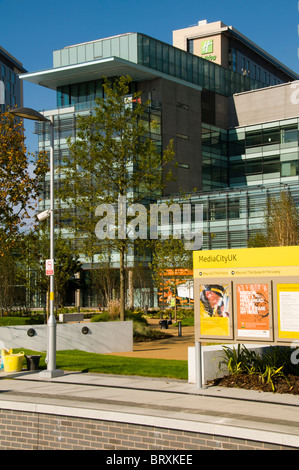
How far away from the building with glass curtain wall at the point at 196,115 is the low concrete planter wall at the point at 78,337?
38.3m

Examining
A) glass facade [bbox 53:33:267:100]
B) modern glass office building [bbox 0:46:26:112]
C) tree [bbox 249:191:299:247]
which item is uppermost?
modern glass office building [bbox 0:46:26:112]

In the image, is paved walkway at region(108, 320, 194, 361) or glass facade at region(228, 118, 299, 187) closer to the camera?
paved walkway at region(108, 320, 194, 361)

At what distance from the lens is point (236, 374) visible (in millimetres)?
14227

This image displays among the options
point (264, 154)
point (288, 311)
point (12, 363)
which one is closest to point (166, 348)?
point (12, 363)

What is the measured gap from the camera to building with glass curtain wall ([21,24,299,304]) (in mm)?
71250

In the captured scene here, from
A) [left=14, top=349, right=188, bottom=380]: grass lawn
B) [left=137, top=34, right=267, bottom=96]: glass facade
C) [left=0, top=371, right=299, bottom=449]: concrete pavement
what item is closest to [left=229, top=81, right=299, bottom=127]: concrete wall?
[left=137, top=34, right=267, bottom=96]: glass facade

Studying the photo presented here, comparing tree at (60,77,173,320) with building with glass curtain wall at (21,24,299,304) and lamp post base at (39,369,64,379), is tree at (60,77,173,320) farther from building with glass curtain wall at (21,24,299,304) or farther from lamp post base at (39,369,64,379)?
building with glass curtain wall at (21,24,299,304)

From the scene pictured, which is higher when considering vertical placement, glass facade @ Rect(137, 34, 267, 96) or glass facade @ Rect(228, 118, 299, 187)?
glass facade @ Rect(137, 34, 267, 96)

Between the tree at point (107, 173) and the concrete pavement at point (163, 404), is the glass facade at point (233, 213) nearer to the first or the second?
the tree at point (107, 173)

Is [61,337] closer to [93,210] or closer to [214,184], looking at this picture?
[93,210]

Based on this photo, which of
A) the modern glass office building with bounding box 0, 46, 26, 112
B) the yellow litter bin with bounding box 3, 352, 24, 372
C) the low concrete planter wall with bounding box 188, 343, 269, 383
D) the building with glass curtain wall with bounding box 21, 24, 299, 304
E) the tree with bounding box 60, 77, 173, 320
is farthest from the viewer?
the modern glass office building with bounding box 0, 46, 26, 112

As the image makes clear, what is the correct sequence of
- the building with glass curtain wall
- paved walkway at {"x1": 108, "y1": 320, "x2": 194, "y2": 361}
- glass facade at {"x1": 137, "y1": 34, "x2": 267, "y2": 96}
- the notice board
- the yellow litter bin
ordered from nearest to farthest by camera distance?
the notice board
the yellow litter bin
paved walkway at {"x1": 108, "y1": 320, "x2": 194, "y2": 361}
the building with glass curtain wall
glass facade at {"x1": 137, "y1": 34, "x2": 267, "y2": 96}

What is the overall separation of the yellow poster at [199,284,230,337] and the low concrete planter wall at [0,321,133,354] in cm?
1185
